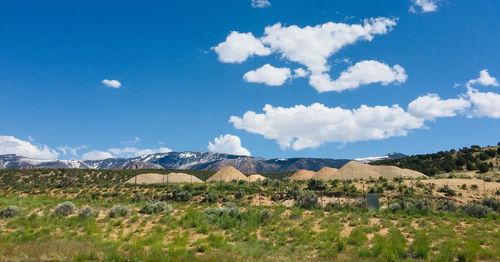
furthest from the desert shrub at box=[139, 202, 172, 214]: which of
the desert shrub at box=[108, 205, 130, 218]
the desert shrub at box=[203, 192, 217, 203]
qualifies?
the desert shrub at box=[203, 192, 217, 203]

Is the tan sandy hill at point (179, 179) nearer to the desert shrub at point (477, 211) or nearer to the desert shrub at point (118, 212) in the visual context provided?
the desert shrub at point (118, 212)

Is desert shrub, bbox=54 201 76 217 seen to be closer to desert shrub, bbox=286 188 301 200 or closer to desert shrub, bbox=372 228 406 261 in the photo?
desert shrub, bbox=372 228 406 261

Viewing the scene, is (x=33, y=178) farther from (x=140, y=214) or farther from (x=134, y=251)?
(x=134, y=251)

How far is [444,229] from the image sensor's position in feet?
85.6

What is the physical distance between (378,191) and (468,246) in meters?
34.8


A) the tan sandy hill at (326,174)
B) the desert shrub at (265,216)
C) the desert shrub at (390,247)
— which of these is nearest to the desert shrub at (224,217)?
the desert shrub at (265,216)

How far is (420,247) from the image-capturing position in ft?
69.7

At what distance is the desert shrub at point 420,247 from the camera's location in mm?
20734

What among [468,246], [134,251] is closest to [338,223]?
[468,246]

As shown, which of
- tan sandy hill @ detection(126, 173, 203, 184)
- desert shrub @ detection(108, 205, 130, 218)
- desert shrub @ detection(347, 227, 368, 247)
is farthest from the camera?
tan sandy hill @ detection(126, 173, 203, 184)

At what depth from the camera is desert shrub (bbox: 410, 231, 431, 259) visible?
20.7 meters

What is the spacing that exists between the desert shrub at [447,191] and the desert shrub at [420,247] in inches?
1343

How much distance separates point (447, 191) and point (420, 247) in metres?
37.6

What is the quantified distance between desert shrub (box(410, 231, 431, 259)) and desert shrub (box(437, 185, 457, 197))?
3411cm
